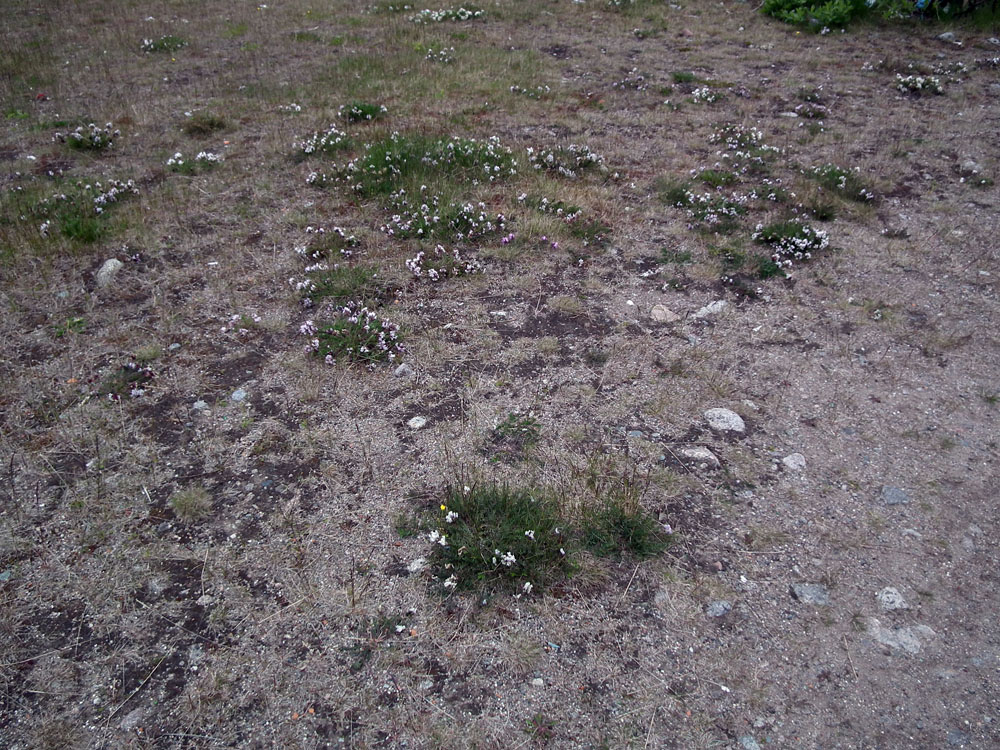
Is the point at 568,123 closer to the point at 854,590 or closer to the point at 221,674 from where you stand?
the point at 854,590

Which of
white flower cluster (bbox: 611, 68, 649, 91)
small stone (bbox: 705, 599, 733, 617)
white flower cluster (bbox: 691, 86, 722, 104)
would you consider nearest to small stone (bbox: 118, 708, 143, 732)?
small stone (bbox: 705, 599, 733, 617)

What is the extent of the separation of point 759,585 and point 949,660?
40.1 inches

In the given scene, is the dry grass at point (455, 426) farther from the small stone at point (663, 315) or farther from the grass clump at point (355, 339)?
the small stone at point (663, 315)

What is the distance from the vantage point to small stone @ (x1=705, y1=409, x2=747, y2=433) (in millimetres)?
5113

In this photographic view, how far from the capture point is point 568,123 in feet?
33.6

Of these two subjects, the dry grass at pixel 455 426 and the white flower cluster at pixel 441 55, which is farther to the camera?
the white flower cluster at pixel 441 55

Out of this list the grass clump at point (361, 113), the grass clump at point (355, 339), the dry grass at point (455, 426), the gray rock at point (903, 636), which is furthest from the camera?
the grass clump at point (361, 113)

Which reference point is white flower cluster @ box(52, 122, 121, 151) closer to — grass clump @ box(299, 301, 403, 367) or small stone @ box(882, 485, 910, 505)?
grass clump @ box(299, 301, 403, 367)

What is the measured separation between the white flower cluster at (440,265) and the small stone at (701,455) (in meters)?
3.06

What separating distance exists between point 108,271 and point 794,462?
6.59m

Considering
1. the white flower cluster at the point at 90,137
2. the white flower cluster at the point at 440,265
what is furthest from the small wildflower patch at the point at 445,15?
the white flower cluster at the point at 440,265

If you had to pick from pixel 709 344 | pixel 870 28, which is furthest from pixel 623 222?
pixel 870 28

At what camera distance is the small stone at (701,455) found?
4.81 metres

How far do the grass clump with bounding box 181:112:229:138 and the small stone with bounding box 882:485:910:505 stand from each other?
31.6 ft
